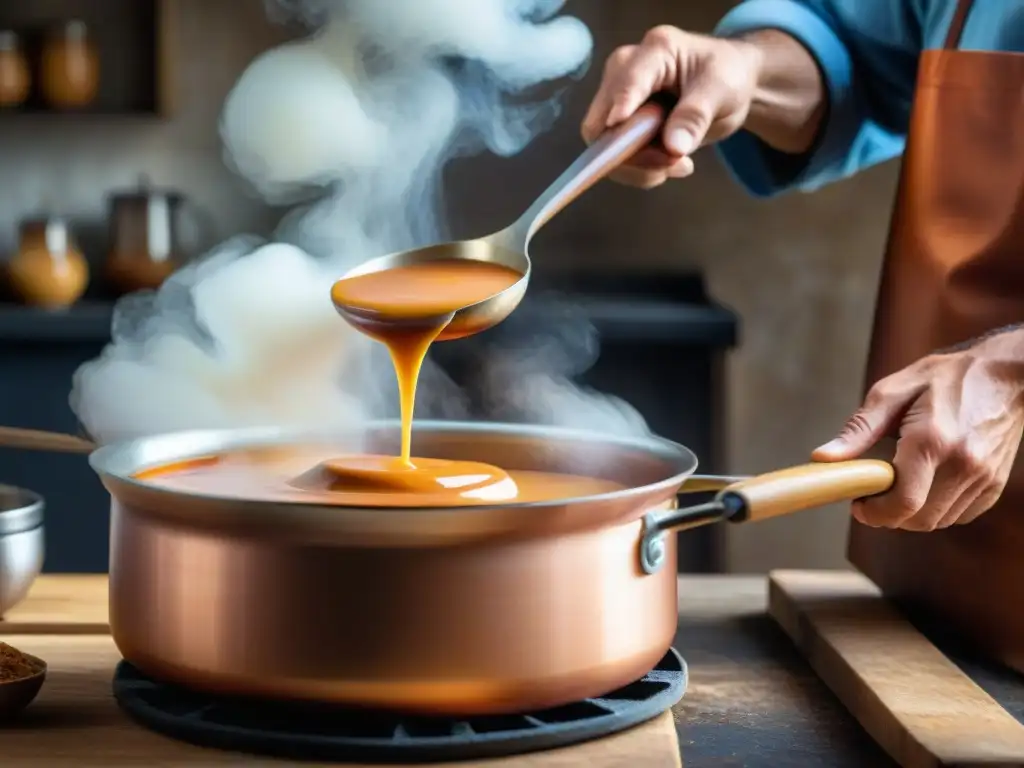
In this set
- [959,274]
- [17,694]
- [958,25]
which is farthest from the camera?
[958,25]

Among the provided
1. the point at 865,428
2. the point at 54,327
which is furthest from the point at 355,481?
the point at 54,327

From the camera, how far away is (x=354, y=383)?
6.17 feet

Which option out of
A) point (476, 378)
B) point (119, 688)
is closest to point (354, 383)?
point (119, 688)

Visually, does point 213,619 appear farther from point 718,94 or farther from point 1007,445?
point 718,94

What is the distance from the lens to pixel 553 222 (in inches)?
150

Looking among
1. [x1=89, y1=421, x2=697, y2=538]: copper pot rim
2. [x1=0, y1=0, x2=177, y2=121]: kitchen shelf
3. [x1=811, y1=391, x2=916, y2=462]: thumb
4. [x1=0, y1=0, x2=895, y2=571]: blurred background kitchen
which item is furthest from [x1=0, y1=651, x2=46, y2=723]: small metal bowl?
[x1=0, y1=0, x2=177, y2=121]: kitchen shelf

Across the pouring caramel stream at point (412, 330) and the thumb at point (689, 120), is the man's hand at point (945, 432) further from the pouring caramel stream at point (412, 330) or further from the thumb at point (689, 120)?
the thumb at point (689, 120)

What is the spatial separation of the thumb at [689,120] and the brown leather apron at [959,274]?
0.23 metres

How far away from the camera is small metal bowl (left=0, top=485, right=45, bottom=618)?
126cm

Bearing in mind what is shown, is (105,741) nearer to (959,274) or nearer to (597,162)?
(597,162)

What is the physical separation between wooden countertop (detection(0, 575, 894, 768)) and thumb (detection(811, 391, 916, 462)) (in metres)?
0.21

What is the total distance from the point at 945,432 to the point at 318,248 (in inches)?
40.9

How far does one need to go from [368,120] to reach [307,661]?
1.21 metres

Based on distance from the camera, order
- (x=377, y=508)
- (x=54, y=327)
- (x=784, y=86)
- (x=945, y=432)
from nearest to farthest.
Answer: (x=377, y=508), (x=945, y=432), (x=784, y=86), (x=54, y=327)
